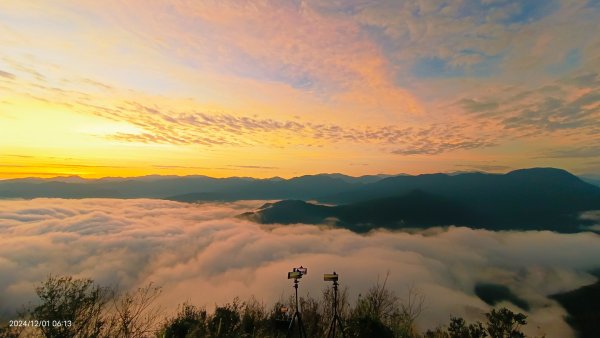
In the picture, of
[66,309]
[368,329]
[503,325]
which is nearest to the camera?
[368,329]

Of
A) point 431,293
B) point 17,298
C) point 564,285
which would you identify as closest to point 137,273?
point 17,298

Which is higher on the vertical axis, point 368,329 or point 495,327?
point 368,329

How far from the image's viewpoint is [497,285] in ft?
656

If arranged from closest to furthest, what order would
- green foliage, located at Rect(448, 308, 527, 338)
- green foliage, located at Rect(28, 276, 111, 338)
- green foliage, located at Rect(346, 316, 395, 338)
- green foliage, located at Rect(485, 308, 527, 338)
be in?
green foliage, located at Rect(346, 316, 395, 338), green foliage, located at Rect(28, 276, 111, 338), green foliage, located at Rect(448, 308, 527, 338), green foliage, located at Rect(485, 308, 527, 338)

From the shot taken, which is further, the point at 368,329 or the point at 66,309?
the point at 66,309

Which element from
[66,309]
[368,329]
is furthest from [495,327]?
[66,309]

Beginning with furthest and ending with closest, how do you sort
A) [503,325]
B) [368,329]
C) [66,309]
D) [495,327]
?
[495,327] → [503,325] → [66,309] → [368,329]

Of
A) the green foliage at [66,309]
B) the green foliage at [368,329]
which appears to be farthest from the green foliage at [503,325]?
the green foliage at [66,309]

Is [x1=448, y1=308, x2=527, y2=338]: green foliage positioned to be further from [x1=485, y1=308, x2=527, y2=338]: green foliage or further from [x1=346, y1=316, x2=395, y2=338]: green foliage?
[x1=346, y1=316, x2=395, y2=338]: green foliage

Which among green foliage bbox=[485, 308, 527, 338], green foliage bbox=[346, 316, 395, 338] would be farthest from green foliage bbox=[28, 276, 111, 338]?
green foliage bbox=[485, 308, 527, 338]

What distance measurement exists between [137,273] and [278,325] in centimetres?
21283

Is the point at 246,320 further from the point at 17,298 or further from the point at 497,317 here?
the point at 17,298

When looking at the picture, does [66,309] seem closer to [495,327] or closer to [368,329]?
[368,329]

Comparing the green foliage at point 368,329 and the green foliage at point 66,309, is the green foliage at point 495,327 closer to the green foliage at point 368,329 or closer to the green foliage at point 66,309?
the green foliage at point 368,329
